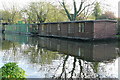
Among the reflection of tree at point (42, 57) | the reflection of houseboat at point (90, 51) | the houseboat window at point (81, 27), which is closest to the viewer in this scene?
the reflection of tree at point (42, 57)

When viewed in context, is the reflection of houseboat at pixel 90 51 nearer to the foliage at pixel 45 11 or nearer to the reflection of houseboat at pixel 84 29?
the reflection of houseboat at pixel 84 29

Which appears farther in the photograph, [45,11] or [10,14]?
[10,14]

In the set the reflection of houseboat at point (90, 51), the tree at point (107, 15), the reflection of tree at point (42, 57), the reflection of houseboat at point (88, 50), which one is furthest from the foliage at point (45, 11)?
the reflection of tree at point (42, 57)

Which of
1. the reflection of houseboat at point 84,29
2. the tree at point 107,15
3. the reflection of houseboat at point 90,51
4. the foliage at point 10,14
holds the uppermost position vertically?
the foliage at point 10,14

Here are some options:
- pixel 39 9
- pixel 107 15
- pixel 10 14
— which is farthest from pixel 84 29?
pixel 10 14

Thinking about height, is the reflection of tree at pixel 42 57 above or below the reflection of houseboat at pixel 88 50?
below

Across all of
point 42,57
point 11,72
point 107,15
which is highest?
point 107,15

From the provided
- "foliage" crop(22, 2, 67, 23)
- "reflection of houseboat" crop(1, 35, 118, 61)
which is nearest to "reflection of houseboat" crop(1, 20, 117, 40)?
"reflection of houseboat" crop(1, 35, 118, 61)

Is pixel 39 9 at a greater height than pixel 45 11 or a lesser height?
greater

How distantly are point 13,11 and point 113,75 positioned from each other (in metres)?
63.0

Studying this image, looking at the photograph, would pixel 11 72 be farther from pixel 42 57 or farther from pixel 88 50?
pixel 88 50

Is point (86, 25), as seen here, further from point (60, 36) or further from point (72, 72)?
point (72, 72)

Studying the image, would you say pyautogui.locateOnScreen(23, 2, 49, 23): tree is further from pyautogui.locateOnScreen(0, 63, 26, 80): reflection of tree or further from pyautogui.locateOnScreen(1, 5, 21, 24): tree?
pyautogui.locateOnScreen(0, 63, 26, 80): reflection of tree

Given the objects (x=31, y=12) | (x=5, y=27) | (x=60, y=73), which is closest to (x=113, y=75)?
(x=60, y=73)
